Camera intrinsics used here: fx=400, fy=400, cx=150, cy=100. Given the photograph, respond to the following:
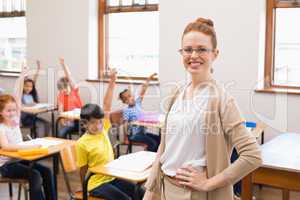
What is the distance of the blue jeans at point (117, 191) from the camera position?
2.60 m

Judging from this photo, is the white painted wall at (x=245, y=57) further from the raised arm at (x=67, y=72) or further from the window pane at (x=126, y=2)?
the raised arm at (x=67, y=72)

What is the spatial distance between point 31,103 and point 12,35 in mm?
1524

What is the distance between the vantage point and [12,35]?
254 inches

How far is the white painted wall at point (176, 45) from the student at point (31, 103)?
286 millimetres

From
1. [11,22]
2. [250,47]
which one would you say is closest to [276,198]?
[250,47]

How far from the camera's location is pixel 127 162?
265cm

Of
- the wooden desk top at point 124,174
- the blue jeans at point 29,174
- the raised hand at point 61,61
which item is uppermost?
the raised hand at point 61,61

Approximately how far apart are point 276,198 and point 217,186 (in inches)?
110

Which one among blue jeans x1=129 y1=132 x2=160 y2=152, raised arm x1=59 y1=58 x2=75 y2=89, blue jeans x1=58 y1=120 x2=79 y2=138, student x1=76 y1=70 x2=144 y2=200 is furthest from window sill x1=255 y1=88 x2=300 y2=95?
raised arm x1=59 y1=58 x2=75 y2=89

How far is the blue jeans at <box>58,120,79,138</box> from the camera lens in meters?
4.95

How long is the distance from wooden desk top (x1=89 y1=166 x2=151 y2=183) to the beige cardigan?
102cm

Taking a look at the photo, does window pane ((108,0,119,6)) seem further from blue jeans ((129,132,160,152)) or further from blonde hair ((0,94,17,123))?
blonde hair ((0,94,17,123))

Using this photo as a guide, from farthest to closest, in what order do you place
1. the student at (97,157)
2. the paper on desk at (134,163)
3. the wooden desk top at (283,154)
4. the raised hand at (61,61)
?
1. the raised hand at (61,61)
2. the student at (97,157)
3. the paper on desk at (134,163)
4. the wooden desk top at (283,154)

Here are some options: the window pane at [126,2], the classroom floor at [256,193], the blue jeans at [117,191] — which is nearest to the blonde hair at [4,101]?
the classroom floor at [256,193]
